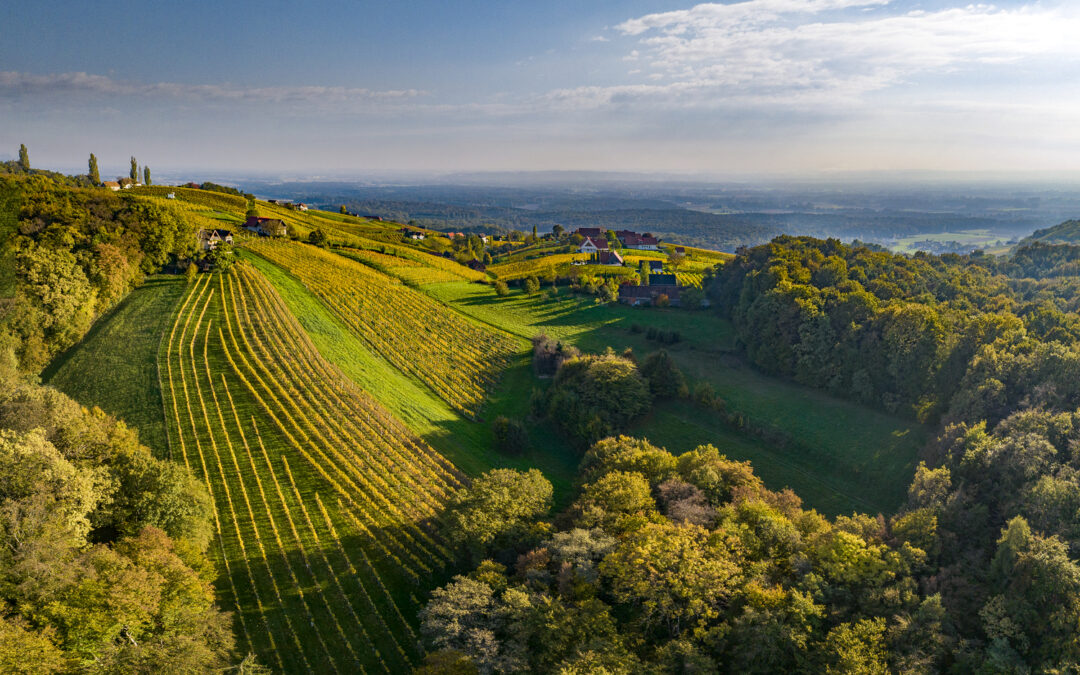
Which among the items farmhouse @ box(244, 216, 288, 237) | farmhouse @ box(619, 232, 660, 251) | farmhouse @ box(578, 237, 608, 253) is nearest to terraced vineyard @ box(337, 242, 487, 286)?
farmhouse @ box(244, 216, 288, 237)

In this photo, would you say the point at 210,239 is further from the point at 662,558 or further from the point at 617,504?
the point at 662,558

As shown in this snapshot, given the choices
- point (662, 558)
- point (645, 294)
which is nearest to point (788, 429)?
point (662, 558)

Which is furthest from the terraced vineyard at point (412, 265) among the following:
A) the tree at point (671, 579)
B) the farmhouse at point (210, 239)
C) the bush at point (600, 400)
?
the tree at point (671, 579)

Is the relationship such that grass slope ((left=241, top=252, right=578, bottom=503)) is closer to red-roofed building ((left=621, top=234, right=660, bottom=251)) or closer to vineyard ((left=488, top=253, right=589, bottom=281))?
vineyard ((left=488, top=253, right=589, bottom=281))

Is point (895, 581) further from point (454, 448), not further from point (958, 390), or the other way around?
point (454, 448)

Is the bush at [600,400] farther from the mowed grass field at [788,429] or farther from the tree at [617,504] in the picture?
the tree at [617,504]

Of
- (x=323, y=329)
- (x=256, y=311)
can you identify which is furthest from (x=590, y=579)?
(x=256, y=311)
